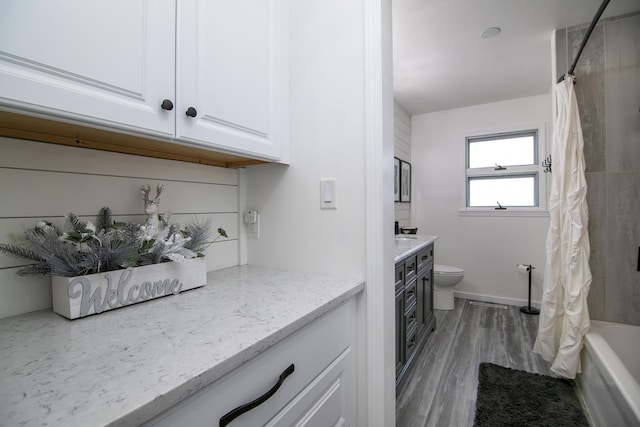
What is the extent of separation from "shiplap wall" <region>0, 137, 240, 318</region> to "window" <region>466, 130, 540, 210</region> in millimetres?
3585

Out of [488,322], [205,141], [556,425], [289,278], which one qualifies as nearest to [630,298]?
[556,425]

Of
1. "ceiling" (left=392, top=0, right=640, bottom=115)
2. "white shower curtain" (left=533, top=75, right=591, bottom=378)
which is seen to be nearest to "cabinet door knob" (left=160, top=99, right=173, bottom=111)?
"ceiling" (left=392, top=0, right=640, bottom=115)

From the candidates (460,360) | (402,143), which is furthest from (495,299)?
(402,143)

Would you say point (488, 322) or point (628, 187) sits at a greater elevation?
point (628, 187)

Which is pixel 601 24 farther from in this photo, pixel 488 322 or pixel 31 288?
pixel 31 288

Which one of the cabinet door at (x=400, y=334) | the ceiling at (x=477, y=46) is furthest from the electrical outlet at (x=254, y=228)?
the ceiling at (x=477, y=46)

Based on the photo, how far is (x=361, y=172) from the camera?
3.42ft

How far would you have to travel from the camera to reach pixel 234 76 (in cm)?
96

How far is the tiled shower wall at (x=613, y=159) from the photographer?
182 centimetres

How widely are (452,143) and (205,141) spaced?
3.68m

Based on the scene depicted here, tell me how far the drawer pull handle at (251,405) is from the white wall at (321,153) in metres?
0.47

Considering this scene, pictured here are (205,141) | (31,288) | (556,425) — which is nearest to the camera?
(31,288)

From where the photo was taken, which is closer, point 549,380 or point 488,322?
point 549,380

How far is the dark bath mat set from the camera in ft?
5.15
